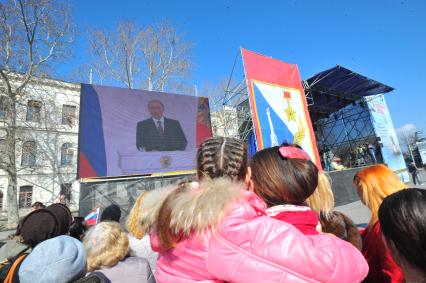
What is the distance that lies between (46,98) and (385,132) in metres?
22.2

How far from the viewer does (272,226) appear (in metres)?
0.77

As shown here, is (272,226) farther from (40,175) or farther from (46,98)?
(40,175)

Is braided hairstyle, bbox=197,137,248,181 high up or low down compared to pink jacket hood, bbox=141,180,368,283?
up

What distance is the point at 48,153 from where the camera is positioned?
18438 millimetres

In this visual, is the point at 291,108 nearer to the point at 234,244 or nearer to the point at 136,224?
the point at 136,224

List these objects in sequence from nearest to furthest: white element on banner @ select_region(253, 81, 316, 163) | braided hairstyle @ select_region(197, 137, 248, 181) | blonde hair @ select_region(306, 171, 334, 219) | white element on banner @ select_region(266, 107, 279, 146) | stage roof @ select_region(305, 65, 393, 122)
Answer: braided hairstyle @ select_region(197, 137, 248, 181), blonde hair @ select_region(306, 171, 334, 219), white element on banner @ select_region(266, 107, 279, 146), white element on banner @ select_region(253, 81, 316, 163), stage roof @ select_region(305, 65, 393, 122)

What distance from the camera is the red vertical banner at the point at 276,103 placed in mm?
8344

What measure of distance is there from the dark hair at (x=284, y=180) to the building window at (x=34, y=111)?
61.9 feet

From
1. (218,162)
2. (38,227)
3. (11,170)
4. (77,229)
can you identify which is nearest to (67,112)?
(11,170)

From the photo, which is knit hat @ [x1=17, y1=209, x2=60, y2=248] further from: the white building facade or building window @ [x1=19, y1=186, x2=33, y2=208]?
building window @ [x1=19, y1=186, x2=33, y2=208]

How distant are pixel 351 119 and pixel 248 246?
1705 centimetres

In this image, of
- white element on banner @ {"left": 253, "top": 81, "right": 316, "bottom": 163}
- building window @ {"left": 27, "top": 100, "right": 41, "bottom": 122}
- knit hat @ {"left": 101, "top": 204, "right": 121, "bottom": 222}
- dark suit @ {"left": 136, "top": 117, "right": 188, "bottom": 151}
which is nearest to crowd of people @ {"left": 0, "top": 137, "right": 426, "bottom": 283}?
knit hat @ {"left": 101, "top": 204, "right": 121, "bottom": 222}

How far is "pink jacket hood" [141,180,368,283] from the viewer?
0.75 metres

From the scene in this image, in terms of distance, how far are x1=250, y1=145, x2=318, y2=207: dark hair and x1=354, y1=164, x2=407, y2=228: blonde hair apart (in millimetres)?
847
